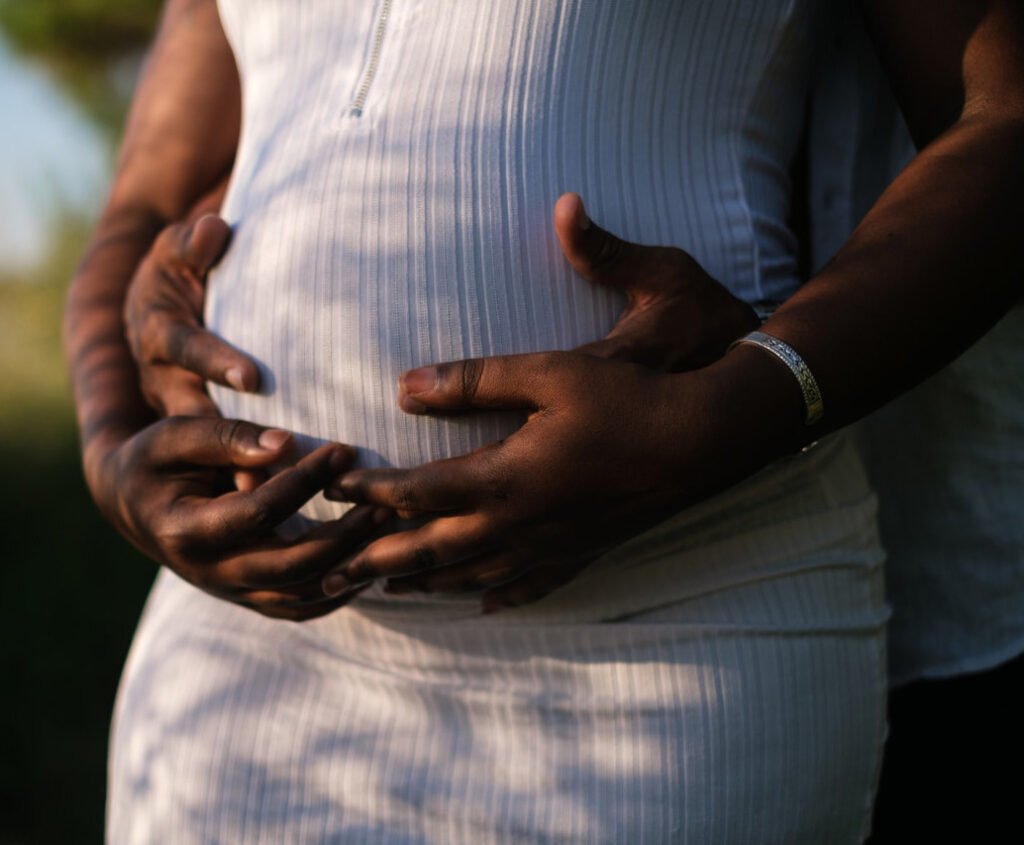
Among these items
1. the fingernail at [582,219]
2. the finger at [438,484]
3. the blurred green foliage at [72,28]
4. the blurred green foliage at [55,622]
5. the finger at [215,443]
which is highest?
the blurred green foliage at [72,28]

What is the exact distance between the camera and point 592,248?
39.9 inches

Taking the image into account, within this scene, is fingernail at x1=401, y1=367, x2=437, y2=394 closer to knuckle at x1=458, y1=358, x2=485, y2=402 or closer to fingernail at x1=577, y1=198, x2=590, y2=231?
knuckle at x1=458, y1=358, x2=485, y2=402

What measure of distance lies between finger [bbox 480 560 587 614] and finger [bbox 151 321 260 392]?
32 cm

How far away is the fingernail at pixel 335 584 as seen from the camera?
1079 mm

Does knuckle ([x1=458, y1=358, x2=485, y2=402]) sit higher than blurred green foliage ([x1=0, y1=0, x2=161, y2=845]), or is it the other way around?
knuckle ([x1=458, y1=358, x2=485, y2=402])

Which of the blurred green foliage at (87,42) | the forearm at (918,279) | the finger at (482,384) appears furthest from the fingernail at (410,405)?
the blurred green foliage at (87,42)

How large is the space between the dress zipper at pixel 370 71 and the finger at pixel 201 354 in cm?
27

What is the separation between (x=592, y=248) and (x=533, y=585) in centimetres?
32

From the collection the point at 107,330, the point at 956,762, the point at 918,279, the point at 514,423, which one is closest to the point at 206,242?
the point at 107,330

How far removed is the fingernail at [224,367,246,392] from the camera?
111 centimetres

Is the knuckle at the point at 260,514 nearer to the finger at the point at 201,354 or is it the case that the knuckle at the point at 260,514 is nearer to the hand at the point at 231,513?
the hand at the point at 231,513

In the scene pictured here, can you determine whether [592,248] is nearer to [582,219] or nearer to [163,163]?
[582,219]

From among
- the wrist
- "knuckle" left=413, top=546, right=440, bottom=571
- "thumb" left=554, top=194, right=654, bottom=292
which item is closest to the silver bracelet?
the wrist

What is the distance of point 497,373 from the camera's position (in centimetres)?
99
